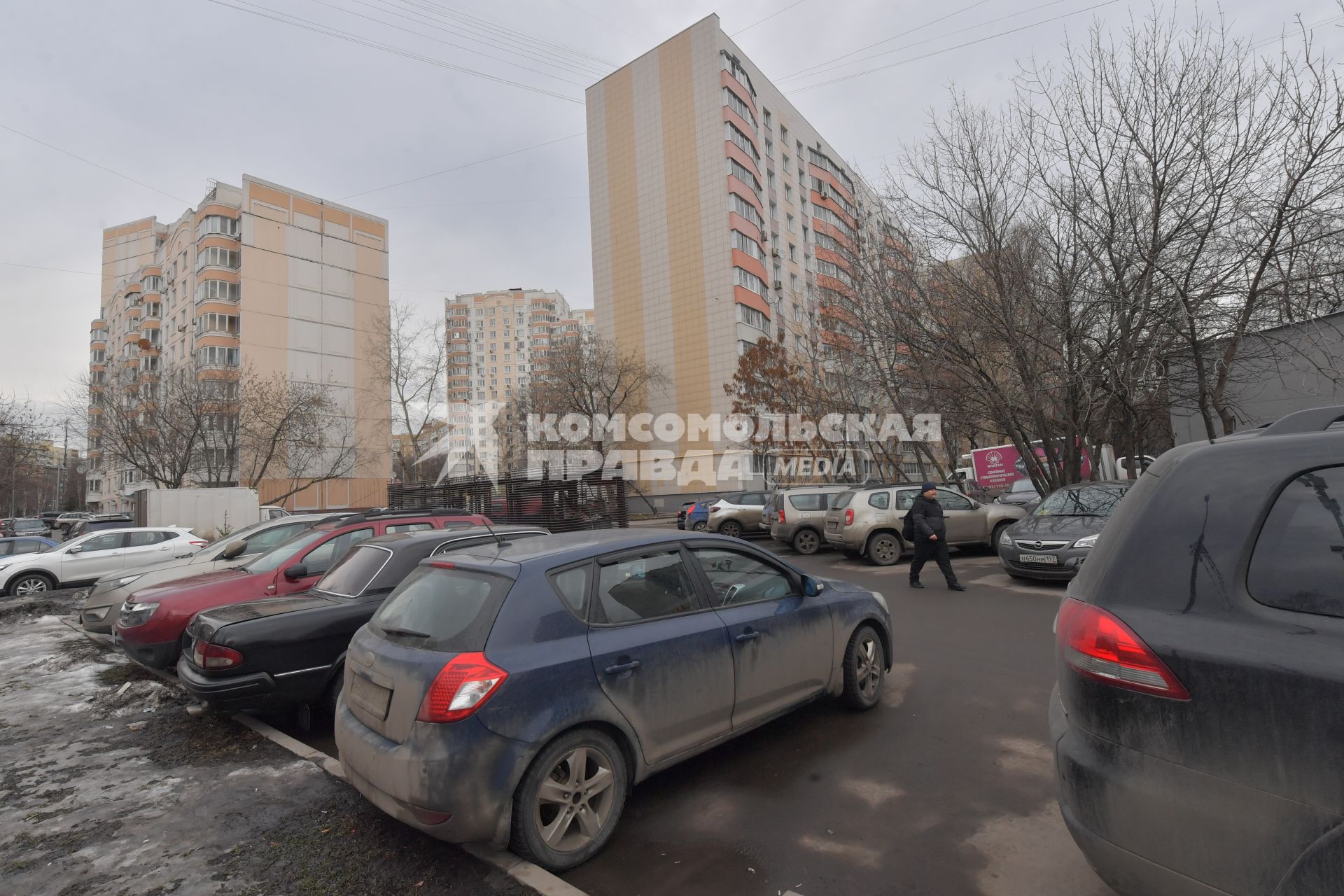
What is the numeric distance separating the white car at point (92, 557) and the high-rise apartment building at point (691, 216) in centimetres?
2721

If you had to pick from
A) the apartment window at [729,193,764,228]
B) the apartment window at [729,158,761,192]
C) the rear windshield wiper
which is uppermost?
the apartment window at [729,158,761,192]

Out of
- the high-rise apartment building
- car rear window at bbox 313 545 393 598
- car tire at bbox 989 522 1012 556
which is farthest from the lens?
the high-rise apartment building

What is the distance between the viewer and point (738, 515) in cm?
1994

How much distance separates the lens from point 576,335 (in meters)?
40.5

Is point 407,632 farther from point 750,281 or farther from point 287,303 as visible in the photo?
point 287,303

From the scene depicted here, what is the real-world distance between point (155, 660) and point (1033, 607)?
948 centimetres

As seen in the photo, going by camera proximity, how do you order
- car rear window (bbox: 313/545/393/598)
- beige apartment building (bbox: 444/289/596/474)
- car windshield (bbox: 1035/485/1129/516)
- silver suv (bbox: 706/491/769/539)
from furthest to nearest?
beige apartment building (bbox: 444/289/596/474) → silver suv (bbox: 706/491/769/539) → car windshield (bbox: 1035/485/1129/516) → car rear window (bbox: 313/545/393/598)

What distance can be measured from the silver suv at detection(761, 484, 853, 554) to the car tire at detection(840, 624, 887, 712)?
411 inches

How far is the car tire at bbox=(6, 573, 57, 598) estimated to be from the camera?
1302 cm

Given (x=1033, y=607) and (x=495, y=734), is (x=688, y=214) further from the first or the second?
(x=495, y=734)

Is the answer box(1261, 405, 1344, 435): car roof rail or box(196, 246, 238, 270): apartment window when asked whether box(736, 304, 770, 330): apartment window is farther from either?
box(1261, 405, 1344, 435): car roof rail

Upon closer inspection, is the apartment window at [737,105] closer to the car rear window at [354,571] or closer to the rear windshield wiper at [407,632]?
the car rear window at [354,571]

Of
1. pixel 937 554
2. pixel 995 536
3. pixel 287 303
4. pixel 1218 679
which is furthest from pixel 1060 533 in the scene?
pixel 287 303

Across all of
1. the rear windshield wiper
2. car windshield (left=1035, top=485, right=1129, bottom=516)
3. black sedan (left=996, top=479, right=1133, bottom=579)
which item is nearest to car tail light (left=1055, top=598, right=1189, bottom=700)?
the rear windshield wiper
